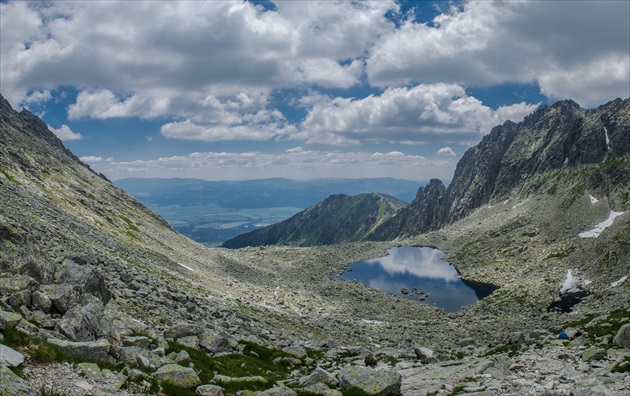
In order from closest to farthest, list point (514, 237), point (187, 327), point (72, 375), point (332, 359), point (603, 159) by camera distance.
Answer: point (72, 375) < point (187, 327) < point (332, 359) < point (514, 237) < point (603, 159)

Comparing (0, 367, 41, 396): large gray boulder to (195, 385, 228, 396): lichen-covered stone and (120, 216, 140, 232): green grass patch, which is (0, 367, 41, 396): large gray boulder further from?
(120, 216, 140, 232): green grass patch

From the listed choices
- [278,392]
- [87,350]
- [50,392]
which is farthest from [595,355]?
[50,392]

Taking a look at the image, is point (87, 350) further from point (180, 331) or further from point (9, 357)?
point (180, 331)

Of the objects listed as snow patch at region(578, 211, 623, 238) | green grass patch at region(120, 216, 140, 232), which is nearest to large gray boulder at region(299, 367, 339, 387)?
green grass patch at region(120, 216, 140, 232)

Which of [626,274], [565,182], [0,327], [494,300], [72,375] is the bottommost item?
[494,300]

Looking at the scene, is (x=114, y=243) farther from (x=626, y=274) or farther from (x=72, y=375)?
(x=626, y=274)

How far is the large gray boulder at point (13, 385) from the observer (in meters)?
12.6

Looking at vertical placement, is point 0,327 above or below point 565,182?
below

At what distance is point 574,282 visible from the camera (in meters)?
91.9

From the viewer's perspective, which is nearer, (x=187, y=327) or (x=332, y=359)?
(x=187, y=327)

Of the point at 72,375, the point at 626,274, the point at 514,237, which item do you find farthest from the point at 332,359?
the point at 514,237

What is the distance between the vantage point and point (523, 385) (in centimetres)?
2114

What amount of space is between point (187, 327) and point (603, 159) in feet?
646

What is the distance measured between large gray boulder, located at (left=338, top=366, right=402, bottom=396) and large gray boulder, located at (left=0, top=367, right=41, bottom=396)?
1419 cm
